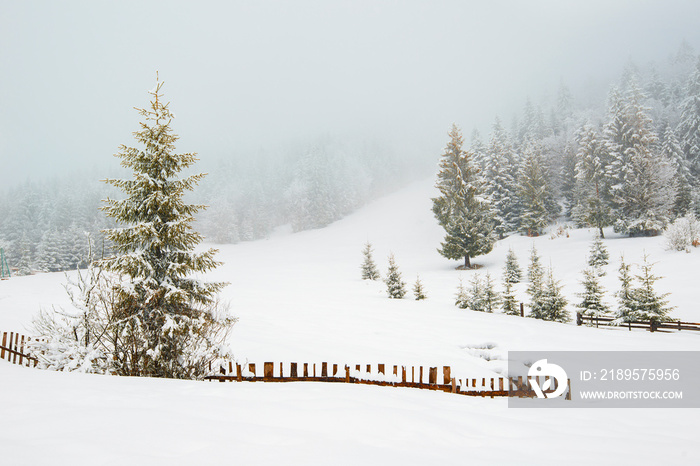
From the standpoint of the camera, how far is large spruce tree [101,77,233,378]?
23.1ft

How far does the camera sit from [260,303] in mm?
19078

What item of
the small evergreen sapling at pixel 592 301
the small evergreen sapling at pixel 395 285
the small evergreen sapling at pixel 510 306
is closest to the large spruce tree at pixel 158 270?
the small evergreen sapling at pixel 395 285

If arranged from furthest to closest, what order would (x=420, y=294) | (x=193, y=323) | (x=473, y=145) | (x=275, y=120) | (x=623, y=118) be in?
(x=275, y=120) → (x=473, y=145) → (x=623, y=118) → (x=420, y=294) → (x=193, y=323)

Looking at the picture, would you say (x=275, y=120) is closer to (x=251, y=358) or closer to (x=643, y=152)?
(x=643, y=152)

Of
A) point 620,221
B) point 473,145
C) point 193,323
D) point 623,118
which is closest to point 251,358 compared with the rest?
point 193,323

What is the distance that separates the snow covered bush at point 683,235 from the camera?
24.8 metres

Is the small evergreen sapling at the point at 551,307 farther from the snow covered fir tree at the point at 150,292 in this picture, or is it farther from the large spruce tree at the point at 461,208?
the snow covered fir tree at the point at 150,292

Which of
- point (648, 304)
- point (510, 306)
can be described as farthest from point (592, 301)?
point (510, 306)

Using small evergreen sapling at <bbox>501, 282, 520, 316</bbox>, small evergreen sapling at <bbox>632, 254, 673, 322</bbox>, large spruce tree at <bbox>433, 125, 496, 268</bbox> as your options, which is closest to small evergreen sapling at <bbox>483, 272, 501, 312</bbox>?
small evergreen sapling at <bbox>501, 282, 520, 316</bbox>

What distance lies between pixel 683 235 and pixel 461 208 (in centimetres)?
1638

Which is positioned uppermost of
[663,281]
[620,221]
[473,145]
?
[473,145]

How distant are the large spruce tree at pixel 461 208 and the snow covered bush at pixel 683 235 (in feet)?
41.7

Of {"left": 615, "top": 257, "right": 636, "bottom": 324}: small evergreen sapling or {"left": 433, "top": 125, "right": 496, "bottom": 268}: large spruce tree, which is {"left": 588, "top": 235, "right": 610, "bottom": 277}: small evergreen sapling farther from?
{"left": 615, "top": 257, "right": 636, "bottom": 324}: small evergreen sapling

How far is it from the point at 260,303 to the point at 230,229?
55.6m
